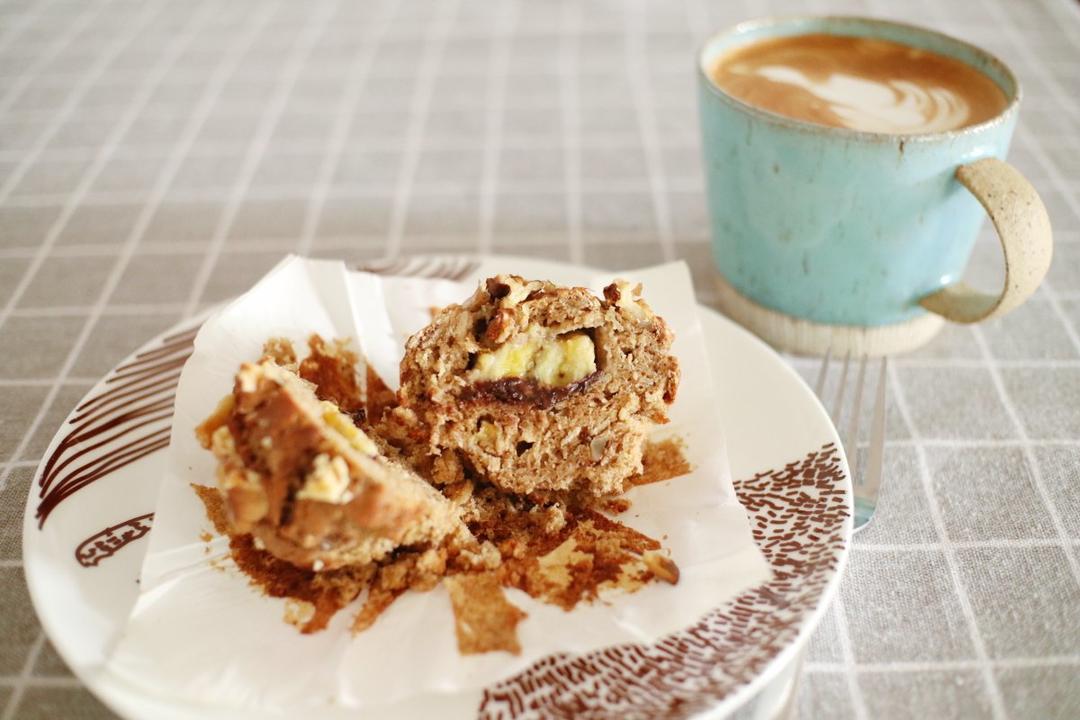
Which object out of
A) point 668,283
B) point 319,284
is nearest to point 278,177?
point 319,284

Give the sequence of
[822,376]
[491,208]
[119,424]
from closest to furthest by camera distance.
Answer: [119,424] < [822,376] < [491,208]

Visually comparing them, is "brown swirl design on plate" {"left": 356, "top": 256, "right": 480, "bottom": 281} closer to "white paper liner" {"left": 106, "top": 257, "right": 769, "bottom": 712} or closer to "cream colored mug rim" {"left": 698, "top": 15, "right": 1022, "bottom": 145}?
"white paper liner" {"left": 106, "top": 257, "right": 769, "bottom": 712}

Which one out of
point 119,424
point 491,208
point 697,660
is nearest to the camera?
point 697,660

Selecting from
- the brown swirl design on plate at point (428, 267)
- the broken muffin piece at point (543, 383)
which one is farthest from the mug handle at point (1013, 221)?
the brown swirl design on plate at point (428, 267)

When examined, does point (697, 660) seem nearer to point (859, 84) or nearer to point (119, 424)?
point (119, 424)

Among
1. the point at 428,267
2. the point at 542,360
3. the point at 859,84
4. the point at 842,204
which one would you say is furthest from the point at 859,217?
the point at 428,267

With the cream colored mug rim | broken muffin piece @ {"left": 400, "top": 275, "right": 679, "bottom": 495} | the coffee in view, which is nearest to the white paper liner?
broken muffin piece @ {"left": 400, "top": 275, "right": 679, "bottom": 495}

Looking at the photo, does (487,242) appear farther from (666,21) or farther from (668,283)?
(666,21)

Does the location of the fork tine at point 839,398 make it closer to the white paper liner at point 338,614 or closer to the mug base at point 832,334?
the mug base at point 832,334
